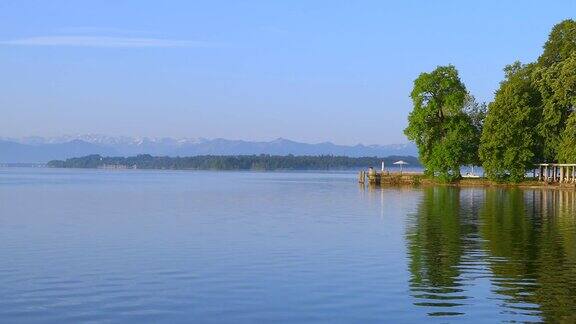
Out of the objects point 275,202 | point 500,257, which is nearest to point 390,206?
point 275,202

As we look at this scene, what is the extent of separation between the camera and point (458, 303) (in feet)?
69.3

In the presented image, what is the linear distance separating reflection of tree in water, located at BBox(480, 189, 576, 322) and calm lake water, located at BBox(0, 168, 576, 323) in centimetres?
6

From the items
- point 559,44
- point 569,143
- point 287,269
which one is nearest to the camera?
point 287,269

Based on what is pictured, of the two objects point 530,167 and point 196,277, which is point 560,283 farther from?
point 530,167

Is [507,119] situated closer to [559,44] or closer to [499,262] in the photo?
[559,44]

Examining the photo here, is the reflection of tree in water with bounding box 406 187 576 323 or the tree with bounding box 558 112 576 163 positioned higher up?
the tree with bounding box 558 112 576 163

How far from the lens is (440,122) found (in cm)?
10681

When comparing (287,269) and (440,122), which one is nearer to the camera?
(287,269)

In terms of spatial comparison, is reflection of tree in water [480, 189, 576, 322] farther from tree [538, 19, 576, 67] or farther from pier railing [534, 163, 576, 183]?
tree [538, 19, 576, 67]

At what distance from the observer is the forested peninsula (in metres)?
93.2

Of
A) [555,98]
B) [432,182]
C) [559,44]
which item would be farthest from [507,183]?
[559,44]

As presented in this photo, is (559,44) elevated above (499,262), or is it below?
above

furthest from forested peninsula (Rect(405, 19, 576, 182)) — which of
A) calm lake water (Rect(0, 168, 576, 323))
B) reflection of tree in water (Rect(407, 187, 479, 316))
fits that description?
calm lake water (Rect(0, 168, 576, 323))

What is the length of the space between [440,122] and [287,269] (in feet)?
270
